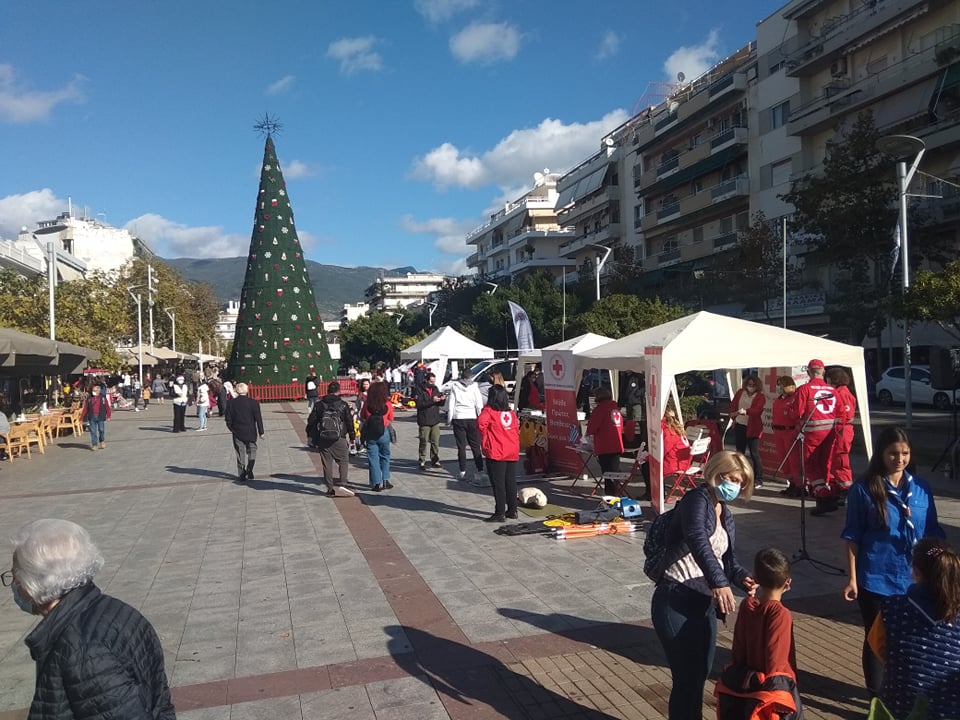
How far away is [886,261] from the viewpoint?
1059 inches

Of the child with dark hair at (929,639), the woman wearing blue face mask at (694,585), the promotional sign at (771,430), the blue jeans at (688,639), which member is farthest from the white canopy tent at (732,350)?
the child with dark hair at (929,639)

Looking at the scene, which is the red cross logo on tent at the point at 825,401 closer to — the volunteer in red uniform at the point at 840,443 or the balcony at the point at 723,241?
the volunteer in red uniform at the point at 840,443

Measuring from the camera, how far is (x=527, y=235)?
74.2 m

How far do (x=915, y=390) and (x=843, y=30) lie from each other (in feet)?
55.8

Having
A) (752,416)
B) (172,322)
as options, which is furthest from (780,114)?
(172,322)

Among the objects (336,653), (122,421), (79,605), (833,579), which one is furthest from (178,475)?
(122,421)

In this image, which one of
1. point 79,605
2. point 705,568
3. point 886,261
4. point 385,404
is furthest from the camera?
point 886,261

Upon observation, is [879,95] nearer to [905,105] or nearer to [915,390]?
[905,105]

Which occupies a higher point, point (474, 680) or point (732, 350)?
point (732, 350)

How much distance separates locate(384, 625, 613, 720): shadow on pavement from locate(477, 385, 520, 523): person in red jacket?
10.5 ft

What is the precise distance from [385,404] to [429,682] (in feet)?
21.7

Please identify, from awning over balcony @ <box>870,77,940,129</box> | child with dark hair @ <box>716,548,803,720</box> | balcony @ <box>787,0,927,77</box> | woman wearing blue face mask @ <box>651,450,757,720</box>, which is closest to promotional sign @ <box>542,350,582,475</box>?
woman wearing blue face mask @ <box>651,450,757,720</box>

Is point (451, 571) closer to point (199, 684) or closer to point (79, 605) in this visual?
point (199, 684)

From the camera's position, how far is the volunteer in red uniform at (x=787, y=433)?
1000 centimetres
